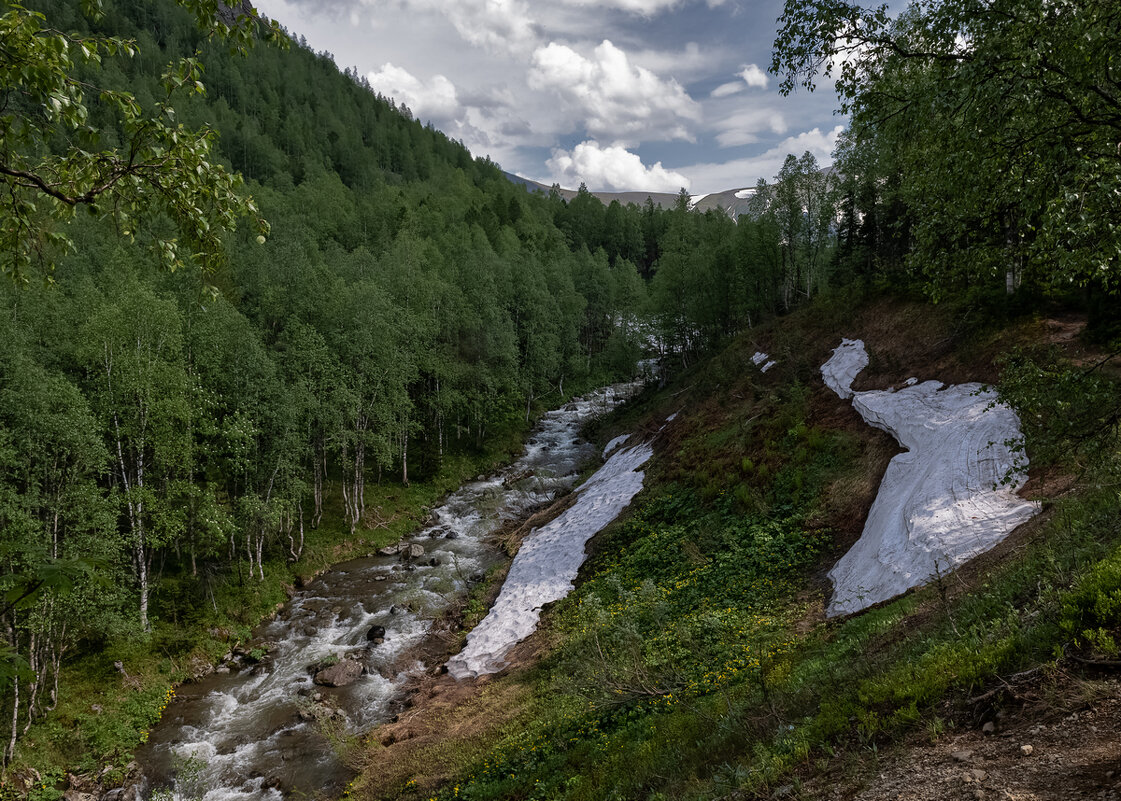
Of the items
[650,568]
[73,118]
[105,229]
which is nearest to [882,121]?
[73,118]

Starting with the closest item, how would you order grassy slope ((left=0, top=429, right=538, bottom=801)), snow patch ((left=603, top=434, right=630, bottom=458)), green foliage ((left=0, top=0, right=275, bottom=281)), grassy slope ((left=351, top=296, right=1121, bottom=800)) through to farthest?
green foliage ((left=0, top=0, right=275, bottom=281))
grassy slope ((left=351, top=296, right=1121, bottom=800))
grassy slope ((left=0, top=429, right=538, bottom=801))
snow patch ((left=603, top=434, right=630, bottom=458))

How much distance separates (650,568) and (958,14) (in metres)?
15.4

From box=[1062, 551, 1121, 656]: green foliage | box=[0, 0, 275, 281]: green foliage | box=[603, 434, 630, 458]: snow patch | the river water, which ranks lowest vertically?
the river water

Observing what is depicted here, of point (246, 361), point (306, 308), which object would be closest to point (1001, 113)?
point (246, 361)

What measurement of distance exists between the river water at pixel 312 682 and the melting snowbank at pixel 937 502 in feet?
45.1

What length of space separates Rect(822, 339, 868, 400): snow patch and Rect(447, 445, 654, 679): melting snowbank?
29.6 feet

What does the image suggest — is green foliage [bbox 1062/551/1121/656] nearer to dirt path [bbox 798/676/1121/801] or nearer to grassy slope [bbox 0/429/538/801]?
dirt path [bbox 798/676/1121/801]

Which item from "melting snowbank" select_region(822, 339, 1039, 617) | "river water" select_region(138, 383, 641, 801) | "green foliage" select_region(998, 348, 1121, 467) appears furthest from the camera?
"river water" select_region(138, 383, 641, 801)

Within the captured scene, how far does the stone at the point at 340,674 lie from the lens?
17.5 meters

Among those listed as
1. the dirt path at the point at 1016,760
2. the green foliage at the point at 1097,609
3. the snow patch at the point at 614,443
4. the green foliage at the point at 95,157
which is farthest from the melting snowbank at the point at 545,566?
the green foliage at the point at 95,157

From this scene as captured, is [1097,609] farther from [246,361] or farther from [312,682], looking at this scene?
[246,361]

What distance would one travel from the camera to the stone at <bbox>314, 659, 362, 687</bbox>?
57.5ft

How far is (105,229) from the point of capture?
41.2 metres

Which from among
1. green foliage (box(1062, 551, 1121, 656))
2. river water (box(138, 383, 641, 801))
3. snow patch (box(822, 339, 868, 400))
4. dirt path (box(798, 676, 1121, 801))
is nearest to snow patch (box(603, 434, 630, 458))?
river water (box(138, 383, 641, 801))
